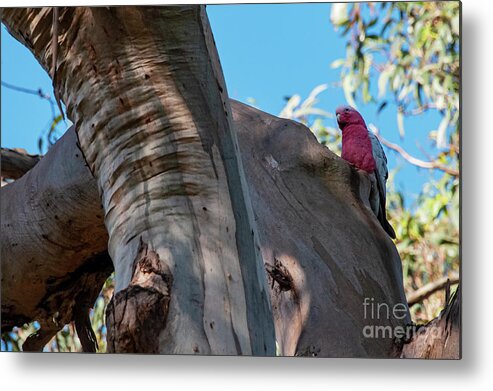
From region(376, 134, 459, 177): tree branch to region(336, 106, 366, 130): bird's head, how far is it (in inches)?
1.9

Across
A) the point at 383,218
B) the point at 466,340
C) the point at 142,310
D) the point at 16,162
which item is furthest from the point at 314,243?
the point at 16,162

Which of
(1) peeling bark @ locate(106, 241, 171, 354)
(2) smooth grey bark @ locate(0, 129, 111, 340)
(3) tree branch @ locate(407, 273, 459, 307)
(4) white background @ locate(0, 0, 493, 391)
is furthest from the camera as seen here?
(2) smooth grey bark @ locate(0, 129, 111, 340)

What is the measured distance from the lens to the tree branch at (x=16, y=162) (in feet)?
6.55

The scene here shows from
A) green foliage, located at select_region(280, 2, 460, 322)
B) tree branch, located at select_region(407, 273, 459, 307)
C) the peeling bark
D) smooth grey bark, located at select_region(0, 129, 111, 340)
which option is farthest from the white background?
smooth grey bark, located at select_region(0, 129, 111, 340)

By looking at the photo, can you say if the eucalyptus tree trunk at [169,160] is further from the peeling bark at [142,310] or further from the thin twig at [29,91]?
the thin twig at [29,91]

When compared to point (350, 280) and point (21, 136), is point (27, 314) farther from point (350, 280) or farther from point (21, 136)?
point (350, 280)

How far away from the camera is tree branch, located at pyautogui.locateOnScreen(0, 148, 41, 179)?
1998mm

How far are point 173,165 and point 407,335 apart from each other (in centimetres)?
59

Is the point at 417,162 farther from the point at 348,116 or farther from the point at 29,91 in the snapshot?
the point at 29,91

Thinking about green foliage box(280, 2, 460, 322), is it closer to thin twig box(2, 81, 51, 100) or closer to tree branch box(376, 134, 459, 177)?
tree branch box(376, 134, 459, 177)

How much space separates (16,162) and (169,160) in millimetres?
873

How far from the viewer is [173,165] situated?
4.25ft

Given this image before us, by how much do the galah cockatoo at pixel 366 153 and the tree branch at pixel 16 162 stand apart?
2.59ft

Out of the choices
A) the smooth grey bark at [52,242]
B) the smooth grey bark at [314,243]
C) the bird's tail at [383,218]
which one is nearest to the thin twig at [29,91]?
the smooth grey bark at [52,242]
